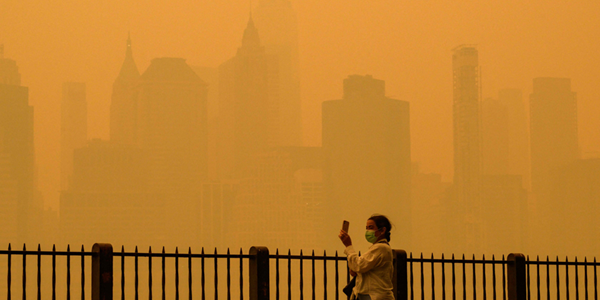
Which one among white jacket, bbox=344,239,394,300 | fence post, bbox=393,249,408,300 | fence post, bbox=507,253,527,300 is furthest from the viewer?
fence post, bbox=507,253,527,300

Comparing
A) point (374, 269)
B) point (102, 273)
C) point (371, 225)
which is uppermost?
point (371, 225)

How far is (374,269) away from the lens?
7.16 meters

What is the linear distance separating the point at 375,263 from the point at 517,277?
441 centimetres

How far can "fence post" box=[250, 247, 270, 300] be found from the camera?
9.66 meters

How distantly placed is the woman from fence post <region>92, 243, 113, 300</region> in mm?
3578

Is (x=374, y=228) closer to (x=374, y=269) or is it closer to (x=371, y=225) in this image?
(x=371, y=225)

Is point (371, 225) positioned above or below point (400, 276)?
above

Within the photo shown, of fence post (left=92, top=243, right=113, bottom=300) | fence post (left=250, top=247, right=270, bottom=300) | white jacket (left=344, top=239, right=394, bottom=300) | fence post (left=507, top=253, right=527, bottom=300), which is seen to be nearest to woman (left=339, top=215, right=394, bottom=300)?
white jacket (left=344, top=239, right=394, bottom=300)

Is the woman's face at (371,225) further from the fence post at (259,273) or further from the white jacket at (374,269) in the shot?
the fence post at (259,273)

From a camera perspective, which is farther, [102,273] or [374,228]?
[102,273]

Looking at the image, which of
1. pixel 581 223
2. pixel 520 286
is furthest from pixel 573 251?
pixel 520 286

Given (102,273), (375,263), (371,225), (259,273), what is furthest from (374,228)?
(102,273)

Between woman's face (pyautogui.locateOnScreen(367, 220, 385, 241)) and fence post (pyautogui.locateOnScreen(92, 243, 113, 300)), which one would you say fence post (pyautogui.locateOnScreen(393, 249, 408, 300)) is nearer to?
woman's face (pyautogui.locateOnScreen(367, 220, 385, 241))

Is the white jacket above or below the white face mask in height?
below
